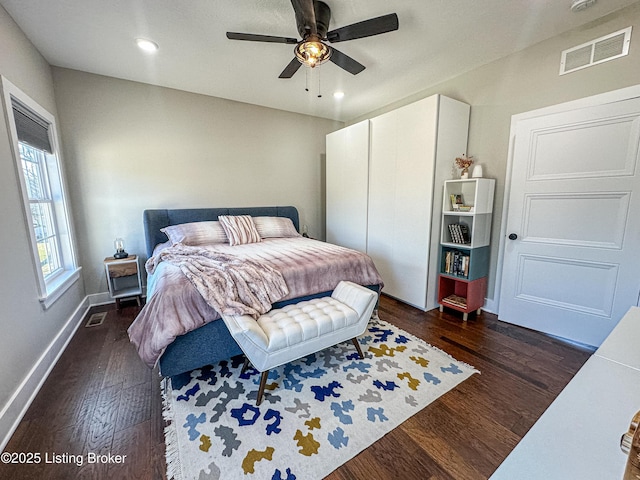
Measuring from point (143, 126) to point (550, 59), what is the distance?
4.28 metres

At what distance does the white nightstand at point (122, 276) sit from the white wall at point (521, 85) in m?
4.03

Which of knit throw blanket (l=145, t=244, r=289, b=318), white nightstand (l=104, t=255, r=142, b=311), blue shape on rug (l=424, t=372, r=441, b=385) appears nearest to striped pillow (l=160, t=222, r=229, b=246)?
Answer: white nightstand (l=104, t=255, r=142, b=311)

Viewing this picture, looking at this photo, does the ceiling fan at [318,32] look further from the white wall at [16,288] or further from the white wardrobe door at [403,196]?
the white wall at [16,288]

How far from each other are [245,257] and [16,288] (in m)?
1.51

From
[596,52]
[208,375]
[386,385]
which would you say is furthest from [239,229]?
[596,52]

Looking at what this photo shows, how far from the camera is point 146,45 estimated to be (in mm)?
2369

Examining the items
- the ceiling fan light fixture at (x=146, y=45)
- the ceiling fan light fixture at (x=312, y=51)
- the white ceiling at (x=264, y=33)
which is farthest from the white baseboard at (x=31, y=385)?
the ceiling fan light fixture at (x=312, y=51)

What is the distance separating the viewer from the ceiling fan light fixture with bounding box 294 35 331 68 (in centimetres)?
179

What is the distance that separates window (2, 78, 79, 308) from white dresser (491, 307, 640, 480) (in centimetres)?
298

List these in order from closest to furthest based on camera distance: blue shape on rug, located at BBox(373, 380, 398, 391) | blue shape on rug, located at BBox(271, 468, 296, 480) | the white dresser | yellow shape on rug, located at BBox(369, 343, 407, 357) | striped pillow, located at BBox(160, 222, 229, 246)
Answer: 1. the white dresser
2. blue shape on rug, located at BBox(271, 468, 296, 480)
3. blue shape on rug, located at BBox(373, 380, 398, 391)
4. yellow shape on rug, located at BBox(369, 343, 407, 357)
5. striped pillow, located at BBox(160, 222, 229, 246)

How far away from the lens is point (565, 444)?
613 millimetres

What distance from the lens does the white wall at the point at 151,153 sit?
295cm

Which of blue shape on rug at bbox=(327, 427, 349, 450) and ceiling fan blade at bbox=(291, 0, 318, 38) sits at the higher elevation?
ceiling fan blade at bbox=(291, 0, 318, 38)

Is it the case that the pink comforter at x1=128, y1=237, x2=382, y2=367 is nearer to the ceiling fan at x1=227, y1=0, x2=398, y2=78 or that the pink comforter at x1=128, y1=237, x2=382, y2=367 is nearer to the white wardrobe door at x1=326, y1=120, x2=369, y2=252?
the white wardrobe door at x1=326, y1=120, x2=369, y2=252
